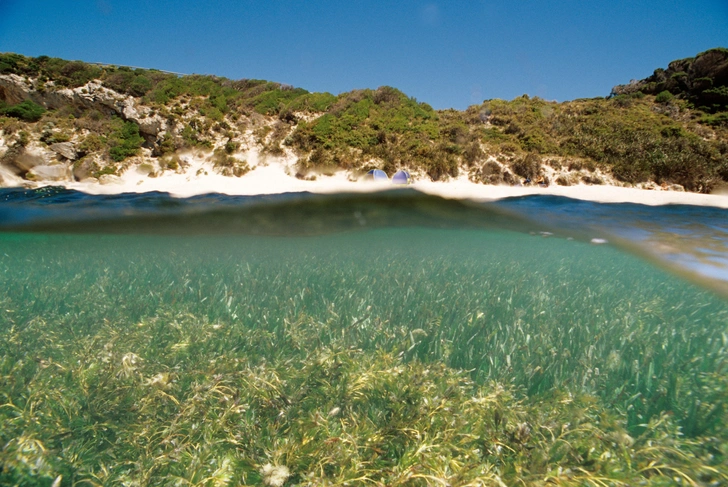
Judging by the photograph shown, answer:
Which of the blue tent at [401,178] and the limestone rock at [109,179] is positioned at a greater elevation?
the blue tent at [401,178]

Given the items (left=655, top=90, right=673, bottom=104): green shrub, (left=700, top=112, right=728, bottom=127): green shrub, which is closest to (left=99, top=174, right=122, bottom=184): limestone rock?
(left=700, top=112, right=728, bottom=127): green shrub

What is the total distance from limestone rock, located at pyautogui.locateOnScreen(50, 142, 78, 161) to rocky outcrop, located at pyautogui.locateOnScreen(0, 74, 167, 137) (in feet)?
7.39

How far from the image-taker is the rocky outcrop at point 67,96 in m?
13.6

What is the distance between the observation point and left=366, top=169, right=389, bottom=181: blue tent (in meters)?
11.1

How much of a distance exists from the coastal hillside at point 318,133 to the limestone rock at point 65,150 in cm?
4

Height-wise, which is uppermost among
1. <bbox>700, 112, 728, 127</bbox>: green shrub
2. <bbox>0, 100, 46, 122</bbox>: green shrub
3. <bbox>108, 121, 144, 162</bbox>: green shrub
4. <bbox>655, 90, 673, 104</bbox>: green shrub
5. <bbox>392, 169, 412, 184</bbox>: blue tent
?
<bbox>655, 90, 673, 104</bbox>: green shrub

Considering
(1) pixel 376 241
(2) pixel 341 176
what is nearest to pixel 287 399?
(2) pixel 341 176

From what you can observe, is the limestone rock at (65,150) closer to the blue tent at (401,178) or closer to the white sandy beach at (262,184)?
the white sandy beach at (262,184)

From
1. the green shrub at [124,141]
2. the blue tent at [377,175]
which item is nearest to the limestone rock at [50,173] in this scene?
the green shrub at [124,141]

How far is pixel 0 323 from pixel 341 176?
28.6ft

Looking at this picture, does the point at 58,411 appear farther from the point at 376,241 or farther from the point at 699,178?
the point at 376,241

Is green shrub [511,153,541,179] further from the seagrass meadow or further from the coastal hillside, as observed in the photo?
the seagrass meadow

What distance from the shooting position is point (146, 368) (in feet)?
9.80

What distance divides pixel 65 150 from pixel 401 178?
469 inches
